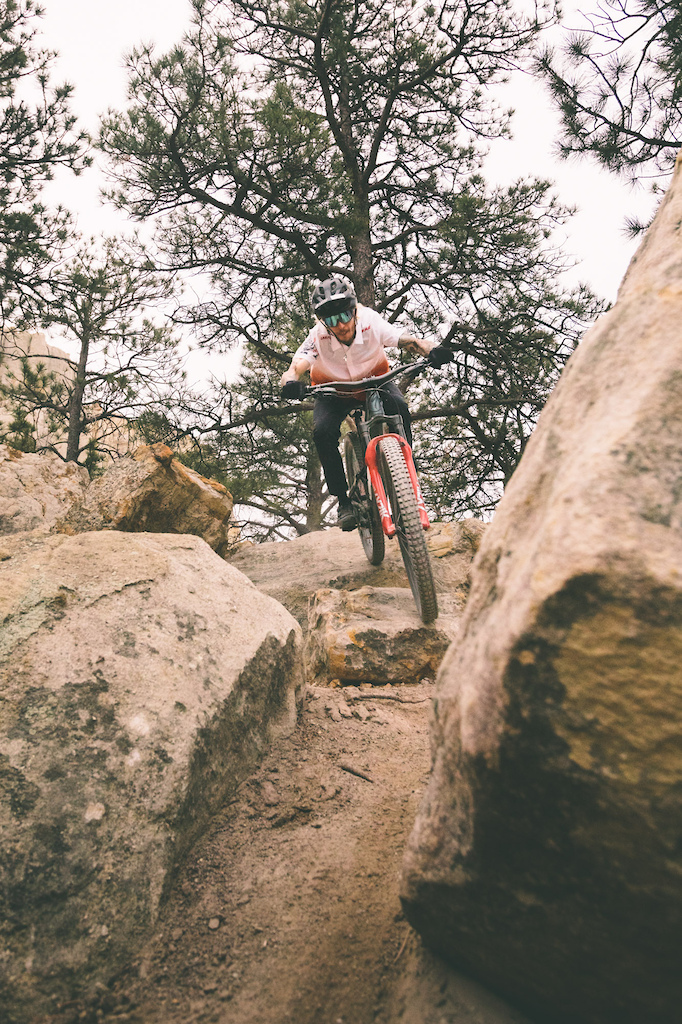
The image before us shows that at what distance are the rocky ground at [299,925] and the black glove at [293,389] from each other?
6.68 ft

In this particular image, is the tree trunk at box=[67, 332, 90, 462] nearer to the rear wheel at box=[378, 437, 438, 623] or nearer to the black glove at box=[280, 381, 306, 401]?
the black glove at box=[280, 381, 306, 401]

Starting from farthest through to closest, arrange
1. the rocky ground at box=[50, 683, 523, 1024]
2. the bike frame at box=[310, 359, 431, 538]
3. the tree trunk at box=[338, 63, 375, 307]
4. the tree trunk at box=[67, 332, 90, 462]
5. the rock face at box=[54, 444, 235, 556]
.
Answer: the tree trunk at box=[67, 332, 90, 462], the tree trunk at box=[338, 63, 375, 307], the rock face at box=[54, 444, 235, 556], the bike frame at box=[310, 359, 431, 538], the rocky ground at box=[50, 683, 523, 1024]

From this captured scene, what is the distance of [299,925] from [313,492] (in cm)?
1215

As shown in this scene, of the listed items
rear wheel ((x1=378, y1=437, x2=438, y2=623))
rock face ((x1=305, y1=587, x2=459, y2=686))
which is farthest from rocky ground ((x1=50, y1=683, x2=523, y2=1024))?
rear wheel ((x1=378, y1=437, x2=438, y2=623))

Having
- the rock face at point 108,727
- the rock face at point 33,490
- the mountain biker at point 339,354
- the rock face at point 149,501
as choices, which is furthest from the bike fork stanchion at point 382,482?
the rock face at point 33,490

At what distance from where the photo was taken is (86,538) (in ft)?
7.65

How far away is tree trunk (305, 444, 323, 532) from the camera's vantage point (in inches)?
515

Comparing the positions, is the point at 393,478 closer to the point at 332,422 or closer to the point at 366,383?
the point at 366,383

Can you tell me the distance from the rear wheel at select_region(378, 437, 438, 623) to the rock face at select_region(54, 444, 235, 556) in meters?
2.58

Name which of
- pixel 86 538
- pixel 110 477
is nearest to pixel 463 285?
pixel 110 477

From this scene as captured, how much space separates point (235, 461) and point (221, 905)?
26.0 ft

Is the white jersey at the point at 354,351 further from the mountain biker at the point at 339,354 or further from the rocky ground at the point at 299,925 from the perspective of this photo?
the rocky ground at the point at 299,925

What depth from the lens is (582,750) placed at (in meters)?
0.80

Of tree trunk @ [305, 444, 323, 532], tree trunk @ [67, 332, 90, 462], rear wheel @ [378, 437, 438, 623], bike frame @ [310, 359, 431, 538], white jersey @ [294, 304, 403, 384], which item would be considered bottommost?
rear wheel @ [378, 437, 438, 623]
